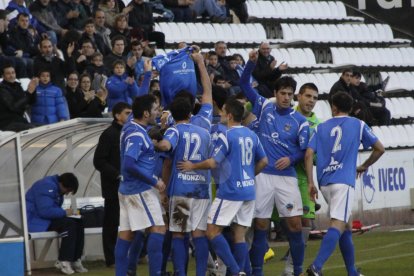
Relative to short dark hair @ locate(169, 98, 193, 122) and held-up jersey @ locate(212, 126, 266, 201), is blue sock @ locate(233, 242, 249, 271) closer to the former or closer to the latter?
held-up jersey @ locate(212, 126, 266, 201)

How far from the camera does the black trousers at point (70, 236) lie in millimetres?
14133

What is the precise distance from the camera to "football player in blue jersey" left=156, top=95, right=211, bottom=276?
1131 centimetres

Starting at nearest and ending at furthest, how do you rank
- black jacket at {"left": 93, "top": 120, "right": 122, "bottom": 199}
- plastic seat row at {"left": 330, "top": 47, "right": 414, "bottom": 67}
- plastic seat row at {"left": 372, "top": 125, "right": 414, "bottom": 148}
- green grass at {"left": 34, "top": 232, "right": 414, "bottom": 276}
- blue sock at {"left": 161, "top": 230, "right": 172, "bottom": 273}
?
blue sock at {"left": 161, "top": 230, "right": 172, "bottom": 273} < green grass at {"left": 34, "top": 232, "right": 414, "bottom": 276} < black jacket at {"left": 93, "top": 120, "right": 122, "bottom": 199} < plastic seat row at {"left": 372, "top": 125, "right": 414, "bottom": 148} < plastic seat row at {"left": 330, "top": 47, "right": 414, "bottom": 67}

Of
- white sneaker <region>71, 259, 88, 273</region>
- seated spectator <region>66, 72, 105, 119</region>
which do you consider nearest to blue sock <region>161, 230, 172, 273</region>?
white sneaker <region>71, 259, 88, 273</region>

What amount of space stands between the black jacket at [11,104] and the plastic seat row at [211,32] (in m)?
6.27

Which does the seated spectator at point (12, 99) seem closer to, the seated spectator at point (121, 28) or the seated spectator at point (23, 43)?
the seated spectator at point (23, 43)

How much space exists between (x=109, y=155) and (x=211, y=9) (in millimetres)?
9248

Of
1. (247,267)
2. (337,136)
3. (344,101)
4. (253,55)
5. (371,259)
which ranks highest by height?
(253,55)

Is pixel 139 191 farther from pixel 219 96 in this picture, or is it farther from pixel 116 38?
pixel 116 38

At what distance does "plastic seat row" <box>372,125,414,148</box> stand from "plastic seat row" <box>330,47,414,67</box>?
9.08ft

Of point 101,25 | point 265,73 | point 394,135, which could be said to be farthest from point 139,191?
point 394,135

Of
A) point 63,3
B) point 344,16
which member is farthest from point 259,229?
point 344,16

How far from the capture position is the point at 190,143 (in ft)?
37.2

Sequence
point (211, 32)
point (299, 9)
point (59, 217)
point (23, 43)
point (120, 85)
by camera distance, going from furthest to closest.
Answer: point (299, 9) < point (211, 32) < point (23, 43) < point (120, 85) < point (59, 217)
